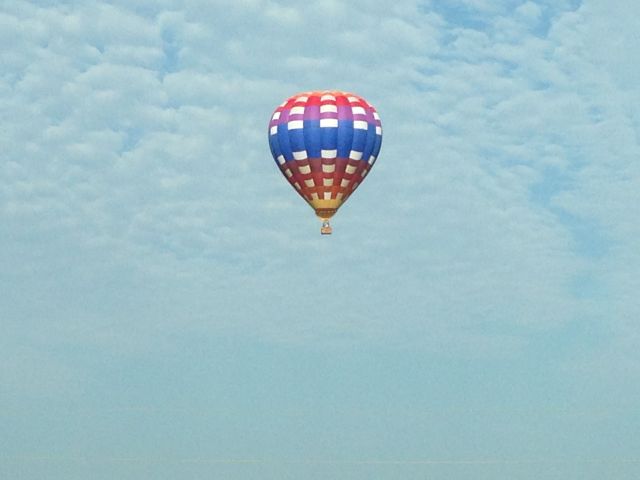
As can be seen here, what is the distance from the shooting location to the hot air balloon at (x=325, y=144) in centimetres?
8225

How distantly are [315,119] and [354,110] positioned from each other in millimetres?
2507

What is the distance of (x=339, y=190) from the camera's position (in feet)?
276

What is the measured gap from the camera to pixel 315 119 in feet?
269

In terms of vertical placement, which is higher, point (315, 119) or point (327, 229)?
point (315, 119)

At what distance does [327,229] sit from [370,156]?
512 cm

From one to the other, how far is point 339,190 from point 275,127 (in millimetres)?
5410

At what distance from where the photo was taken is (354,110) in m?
82.9

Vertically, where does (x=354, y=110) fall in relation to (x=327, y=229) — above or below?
above

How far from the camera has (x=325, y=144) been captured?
82125 mm

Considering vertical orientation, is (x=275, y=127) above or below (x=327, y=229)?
above

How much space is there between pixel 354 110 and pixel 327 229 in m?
7.39

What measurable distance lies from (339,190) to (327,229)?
2.48m

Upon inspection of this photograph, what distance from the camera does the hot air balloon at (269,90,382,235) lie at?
82250 millimetres

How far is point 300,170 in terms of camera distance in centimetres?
8325
